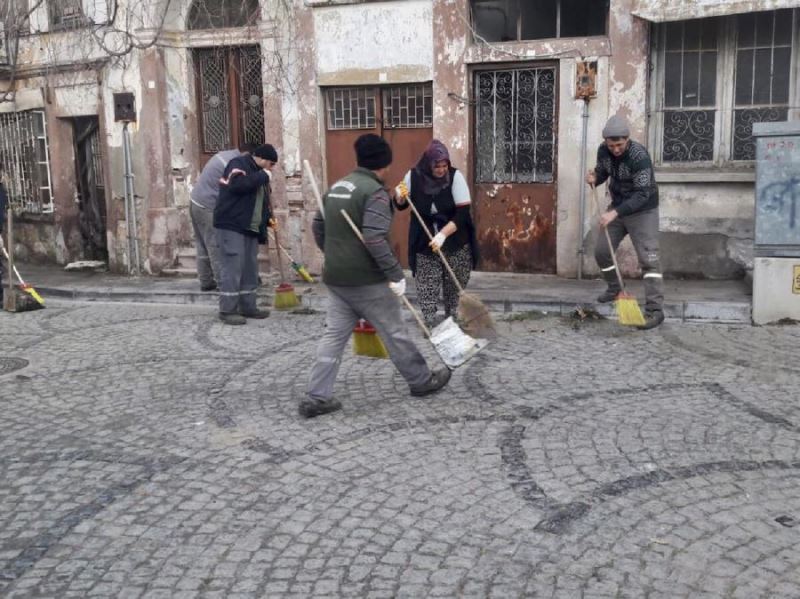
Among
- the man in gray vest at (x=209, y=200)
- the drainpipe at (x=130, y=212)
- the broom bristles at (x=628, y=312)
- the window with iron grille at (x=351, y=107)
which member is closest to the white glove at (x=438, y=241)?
the broom bristles at (x=628, y=312)

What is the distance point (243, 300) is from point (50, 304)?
10.5ft

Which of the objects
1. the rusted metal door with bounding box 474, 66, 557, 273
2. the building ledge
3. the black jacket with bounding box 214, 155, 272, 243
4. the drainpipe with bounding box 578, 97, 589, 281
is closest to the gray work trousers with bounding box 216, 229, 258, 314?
the black jacket with bounding box 214, 155, 272, 243

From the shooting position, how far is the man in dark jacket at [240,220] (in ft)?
28.6

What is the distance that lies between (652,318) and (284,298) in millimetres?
3884

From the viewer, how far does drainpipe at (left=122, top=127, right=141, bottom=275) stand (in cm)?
1247

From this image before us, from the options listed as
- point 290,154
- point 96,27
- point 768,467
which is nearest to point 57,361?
point 290,154

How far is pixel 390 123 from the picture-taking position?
1148 centimetres

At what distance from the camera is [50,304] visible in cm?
1101

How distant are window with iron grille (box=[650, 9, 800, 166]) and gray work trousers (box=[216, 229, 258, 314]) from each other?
16.3 feet

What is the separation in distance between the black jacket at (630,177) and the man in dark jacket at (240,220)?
10.6ft

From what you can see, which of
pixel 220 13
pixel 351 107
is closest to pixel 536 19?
pixel 351 107

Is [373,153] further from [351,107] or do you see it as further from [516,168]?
[351,107]

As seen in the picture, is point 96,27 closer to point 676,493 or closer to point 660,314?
point 660,314

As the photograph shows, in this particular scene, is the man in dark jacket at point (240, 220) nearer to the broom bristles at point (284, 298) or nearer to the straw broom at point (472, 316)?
the broom bristles at point (284, 298)
